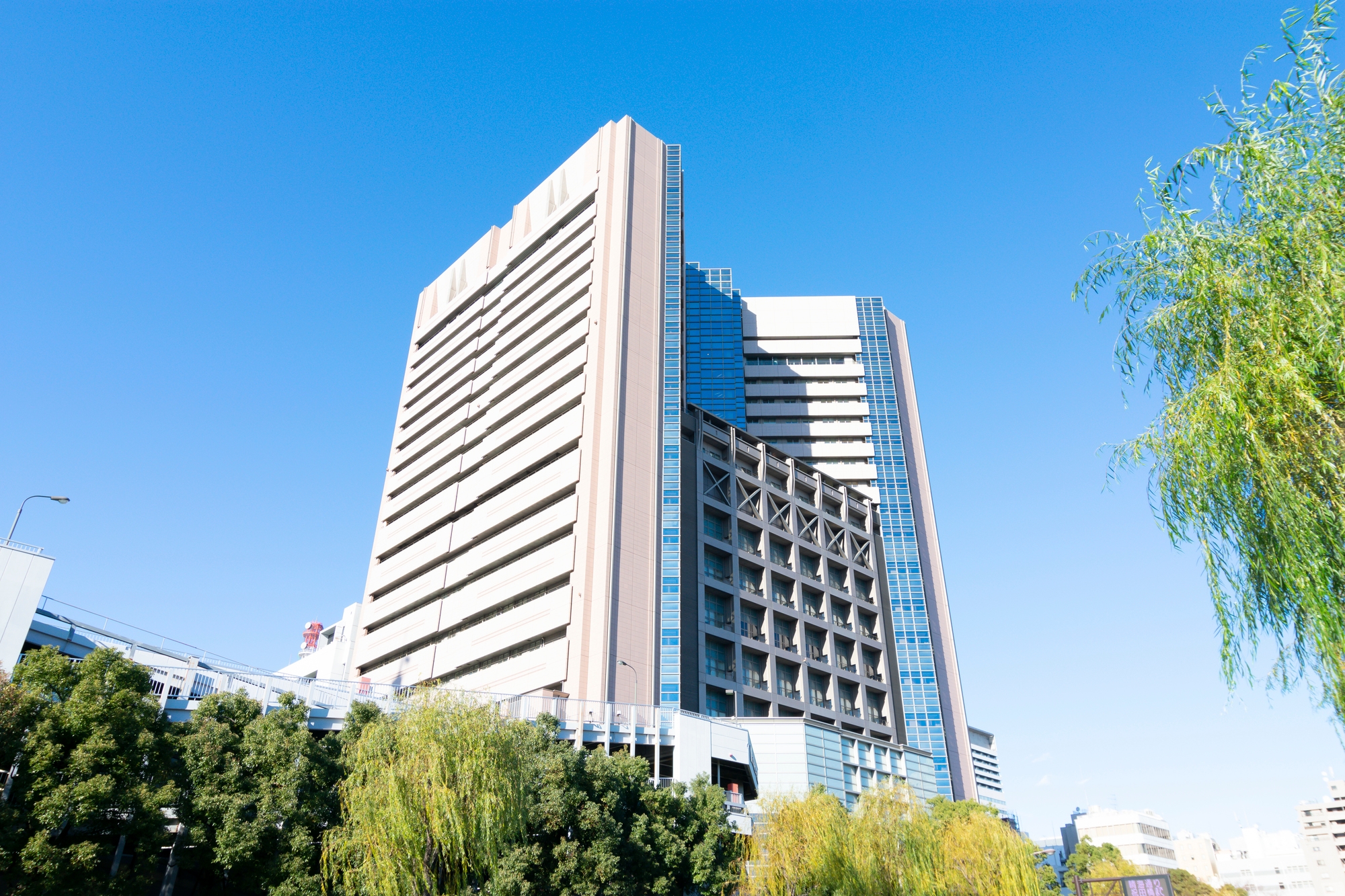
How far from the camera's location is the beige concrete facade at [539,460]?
5869cm

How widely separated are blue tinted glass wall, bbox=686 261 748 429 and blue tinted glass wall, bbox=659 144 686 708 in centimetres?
2386

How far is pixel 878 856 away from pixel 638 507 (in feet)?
108

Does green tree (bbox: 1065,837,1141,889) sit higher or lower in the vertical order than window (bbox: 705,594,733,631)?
lower

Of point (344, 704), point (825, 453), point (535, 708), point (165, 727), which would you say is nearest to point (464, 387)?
point (825, 453)

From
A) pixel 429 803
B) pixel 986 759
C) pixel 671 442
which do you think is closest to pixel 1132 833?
pixel 986 759

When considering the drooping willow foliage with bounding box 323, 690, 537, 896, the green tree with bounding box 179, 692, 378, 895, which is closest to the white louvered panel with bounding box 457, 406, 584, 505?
the green tree with bounding box 179, 692, 378, 895

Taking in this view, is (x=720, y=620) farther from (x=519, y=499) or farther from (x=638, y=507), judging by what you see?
(x=519, y=499)

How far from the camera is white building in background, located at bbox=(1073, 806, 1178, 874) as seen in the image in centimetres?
14675

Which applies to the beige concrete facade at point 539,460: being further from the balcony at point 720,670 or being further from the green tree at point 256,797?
the green tree at point 256,797

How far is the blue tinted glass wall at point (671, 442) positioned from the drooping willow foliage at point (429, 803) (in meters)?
28.2

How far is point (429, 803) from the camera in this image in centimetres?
2272

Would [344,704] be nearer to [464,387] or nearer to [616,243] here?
[616,243]

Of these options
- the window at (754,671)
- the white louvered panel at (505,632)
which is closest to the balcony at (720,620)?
the window at (754,671)

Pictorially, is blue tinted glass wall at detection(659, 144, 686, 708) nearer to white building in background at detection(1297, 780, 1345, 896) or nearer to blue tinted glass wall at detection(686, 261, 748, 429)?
blue tinted glass wall at detection(686, 261, 748, 429)
